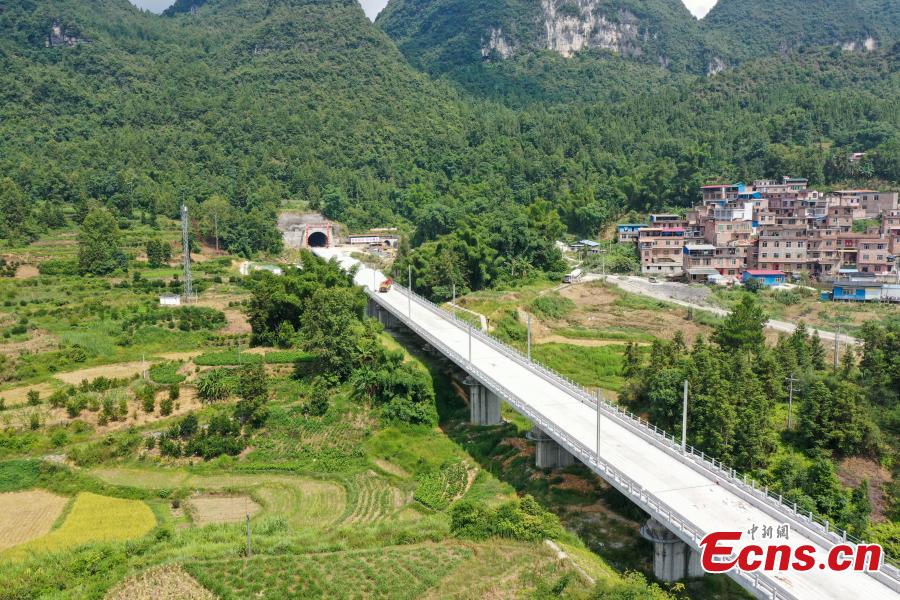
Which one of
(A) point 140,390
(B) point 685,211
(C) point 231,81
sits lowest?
(A) point 140,390

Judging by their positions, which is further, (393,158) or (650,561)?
(393,158)

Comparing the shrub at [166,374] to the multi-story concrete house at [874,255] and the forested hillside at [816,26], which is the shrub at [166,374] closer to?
the multi-story concrete house at [874,255]

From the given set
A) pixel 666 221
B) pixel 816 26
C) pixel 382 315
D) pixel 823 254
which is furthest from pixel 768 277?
pixel 816 26

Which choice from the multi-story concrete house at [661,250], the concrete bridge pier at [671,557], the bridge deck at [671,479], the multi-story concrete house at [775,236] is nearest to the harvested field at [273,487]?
the bridge deck at [671,479]

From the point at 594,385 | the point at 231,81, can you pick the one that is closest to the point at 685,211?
the point at 594,385

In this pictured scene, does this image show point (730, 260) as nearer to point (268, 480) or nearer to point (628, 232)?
point (628, 232)

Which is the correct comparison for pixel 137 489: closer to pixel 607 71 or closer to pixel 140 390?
pixel 140 390
